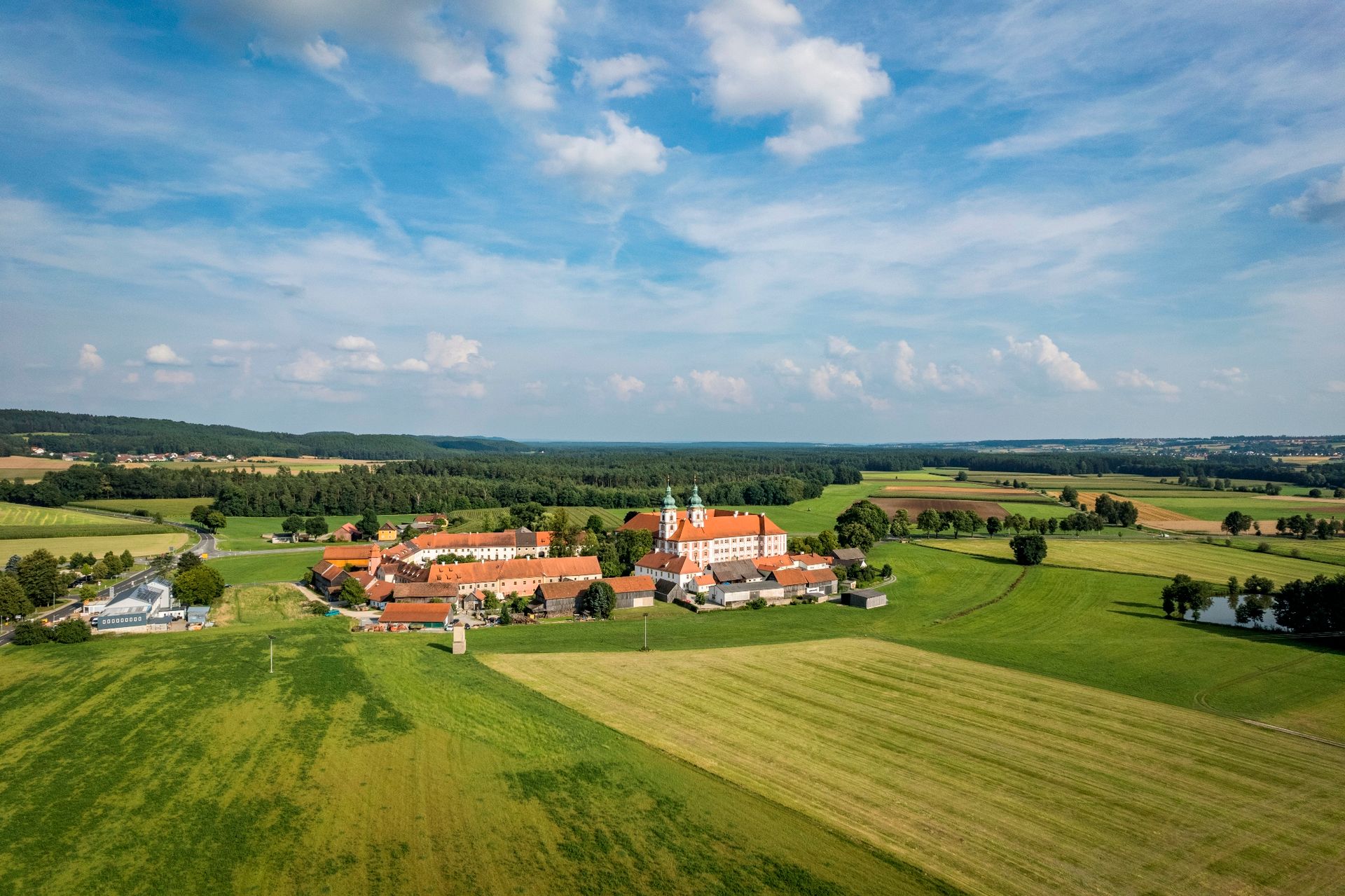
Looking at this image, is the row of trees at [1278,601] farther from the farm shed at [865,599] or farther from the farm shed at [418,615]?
the farm shed at [418,615]

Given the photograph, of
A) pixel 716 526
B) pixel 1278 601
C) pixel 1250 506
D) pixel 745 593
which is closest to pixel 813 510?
pixel 716 526

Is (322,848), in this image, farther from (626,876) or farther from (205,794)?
(626,876)

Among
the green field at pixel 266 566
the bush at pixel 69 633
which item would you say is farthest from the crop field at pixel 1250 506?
the bush at pixel 69 633

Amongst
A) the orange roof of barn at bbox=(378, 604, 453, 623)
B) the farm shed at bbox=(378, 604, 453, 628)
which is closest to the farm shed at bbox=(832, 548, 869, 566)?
the farm shed at bbox=(378, 604, 453, 628)

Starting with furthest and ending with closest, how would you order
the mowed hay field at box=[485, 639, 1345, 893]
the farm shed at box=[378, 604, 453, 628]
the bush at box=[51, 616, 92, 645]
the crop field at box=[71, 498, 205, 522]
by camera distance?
the crop field at box=[71, 498, 205, 522] → the farm shed at box=[378, 604, 453, 628] → the bush at box=[51, 616, 92, 645] → the mowed hay field at box=[485, 639, 1345, 893]

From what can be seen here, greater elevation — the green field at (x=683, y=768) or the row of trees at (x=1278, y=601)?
the row of trees at (x=1278, y=601)

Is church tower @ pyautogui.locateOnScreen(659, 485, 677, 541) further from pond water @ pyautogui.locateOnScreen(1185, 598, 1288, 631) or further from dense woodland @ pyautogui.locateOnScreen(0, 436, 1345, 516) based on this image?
dense woodland @ pyautogui.locateOnScreen(0, 436, 1345, 516)

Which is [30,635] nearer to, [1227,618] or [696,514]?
[696,514]
